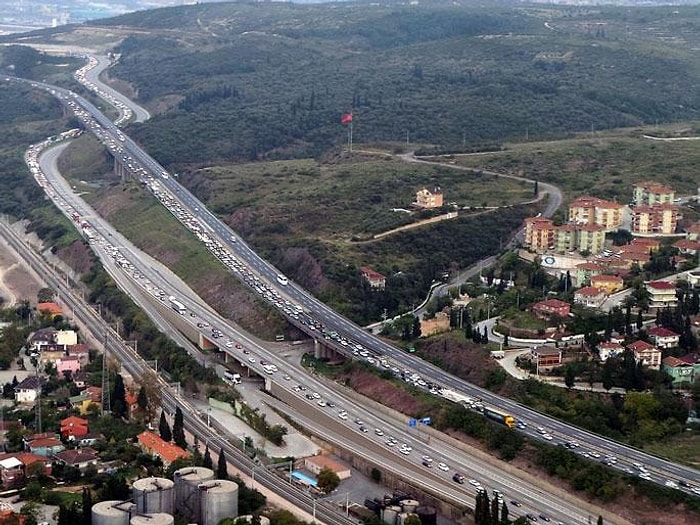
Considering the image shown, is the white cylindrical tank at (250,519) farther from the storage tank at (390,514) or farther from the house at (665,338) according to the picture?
Result: the house at (665,338)

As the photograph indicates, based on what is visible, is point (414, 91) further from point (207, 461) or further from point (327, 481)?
point (207, 461)

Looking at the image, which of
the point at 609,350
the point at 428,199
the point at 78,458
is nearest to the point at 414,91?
the point at 428,199

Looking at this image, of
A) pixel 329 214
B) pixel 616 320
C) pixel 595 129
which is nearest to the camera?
pixel 616 320

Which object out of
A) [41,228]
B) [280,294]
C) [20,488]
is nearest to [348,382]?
[280,294]

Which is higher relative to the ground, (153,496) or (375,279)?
(153,496)

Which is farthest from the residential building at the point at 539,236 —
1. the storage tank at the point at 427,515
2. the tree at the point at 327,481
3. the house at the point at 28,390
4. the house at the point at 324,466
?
the storage tank at the point at 427,515

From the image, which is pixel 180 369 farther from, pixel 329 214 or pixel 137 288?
pixel 329 214
